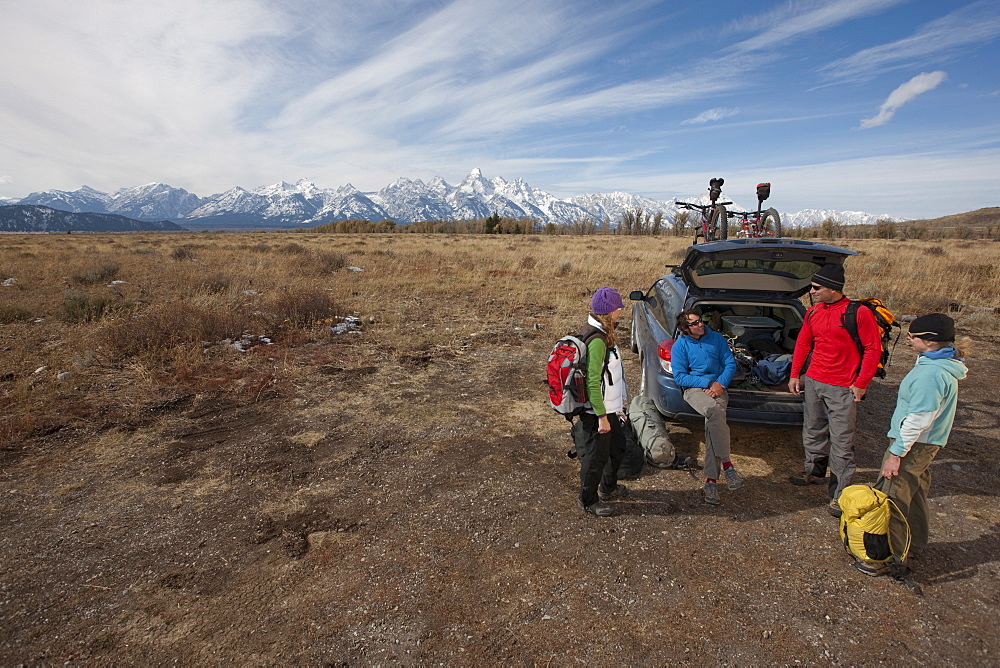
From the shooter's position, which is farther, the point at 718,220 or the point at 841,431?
the point at 718,220

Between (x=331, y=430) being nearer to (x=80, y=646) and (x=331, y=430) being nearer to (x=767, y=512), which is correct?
(x=80, y=646)

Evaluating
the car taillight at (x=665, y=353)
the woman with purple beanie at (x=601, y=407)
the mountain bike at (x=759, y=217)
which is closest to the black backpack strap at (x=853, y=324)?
the car taillight at (x=665, y=353)

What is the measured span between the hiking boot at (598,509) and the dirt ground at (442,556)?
8cm

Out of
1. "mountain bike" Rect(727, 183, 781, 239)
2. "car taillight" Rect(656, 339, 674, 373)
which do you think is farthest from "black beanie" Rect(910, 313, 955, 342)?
"mountain bike" Rect(727, 183, 781, 239)

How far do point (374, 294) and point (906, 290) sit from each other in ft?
46.3

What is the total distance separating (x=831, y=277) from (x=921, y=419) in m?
1.19

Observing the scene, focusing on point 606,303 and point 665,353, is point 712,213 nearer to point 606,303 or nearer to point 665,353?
point 665,353

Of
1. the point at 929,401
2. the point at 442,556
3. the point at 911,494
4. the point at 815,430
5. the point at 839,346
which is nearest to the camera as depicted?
the point at 929,401

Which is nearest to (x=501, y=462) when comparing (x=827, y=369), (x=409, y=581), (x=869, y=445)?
(x=409, y=581)

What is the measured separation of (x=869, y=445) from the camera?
14.3 feet

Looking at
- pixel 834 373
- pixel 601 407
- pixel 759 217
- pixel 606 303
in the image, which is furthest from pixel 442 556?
pixel 759 217

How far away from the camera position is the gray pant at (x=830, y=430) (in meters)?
3.21

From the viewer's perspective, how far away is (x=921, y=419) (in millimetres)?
2455

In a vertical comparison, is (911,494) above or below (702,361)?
below
